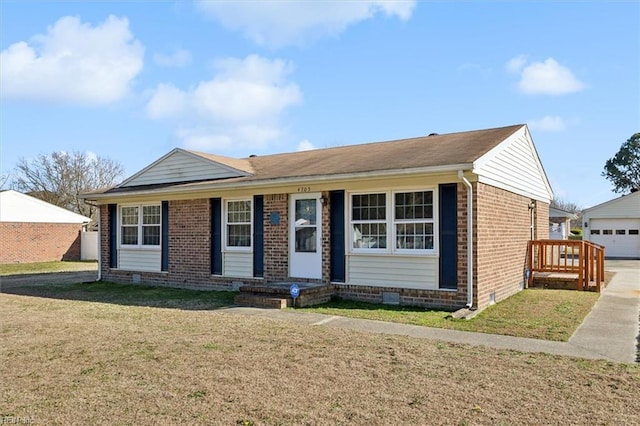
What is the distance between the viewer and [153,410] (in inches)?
176

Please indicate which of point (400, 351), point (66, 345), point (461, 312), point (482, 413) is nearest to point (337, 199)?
point (461, 312)

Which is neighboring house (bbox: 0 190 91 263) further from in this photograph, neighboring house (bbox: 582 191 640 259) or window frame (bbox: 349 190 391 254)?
neighboring house (bbox: 582 191 640 259)

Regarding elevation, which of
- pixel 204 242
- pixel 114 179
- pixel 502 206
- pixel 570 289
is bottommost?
pixel 570 289

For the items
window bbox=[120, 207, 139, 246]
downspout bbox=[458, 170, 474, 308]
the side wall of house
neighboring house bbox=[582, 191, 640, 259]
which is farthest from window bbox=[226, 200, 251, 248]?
neighboring house bbox=[582, 191, 640, 259]

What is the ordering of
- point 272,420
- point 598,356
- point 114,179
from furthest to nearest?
point 114,179, point 598,356, point 272,420

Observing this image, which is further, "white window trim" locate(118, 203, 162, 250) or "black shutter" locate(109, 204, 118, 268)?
"black shutter" locate(109, 204, 118, 268)

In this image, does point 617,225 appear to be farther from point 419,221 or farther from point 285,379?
point 285,379

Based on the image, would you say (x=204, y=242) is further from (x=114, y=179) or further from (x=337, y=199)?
(x=114, y=179)

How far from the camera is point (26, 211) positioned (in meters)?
27.7

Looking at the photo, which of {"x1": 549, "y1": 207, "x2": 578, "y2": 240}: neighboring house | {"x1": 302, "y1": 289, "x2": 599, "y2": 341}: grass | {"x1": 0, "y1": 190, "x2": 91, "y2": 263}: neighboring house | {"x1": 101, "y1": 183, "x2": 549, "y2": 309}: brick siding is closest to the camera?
{"x1": 302, "y1": 289, "x2": 599, "y2": 341}: grass

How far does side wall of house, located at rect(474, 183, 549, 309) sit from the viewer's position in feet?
32.4

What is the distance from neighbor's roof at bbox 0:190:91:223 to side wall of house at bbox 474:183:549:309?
25.7 meters

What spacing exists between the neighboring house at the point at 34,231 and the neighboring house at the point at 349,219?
1400cm

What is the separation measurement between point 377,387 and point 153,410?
7.14 feet
